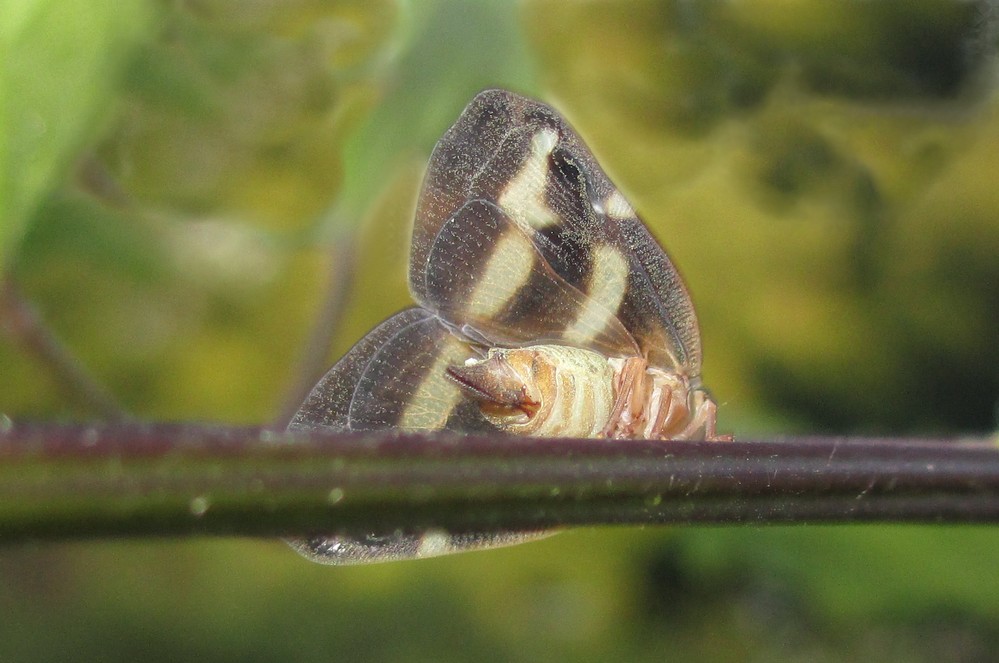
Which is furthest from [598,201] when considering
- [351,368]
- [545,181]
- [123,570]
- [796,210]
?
[123,570]

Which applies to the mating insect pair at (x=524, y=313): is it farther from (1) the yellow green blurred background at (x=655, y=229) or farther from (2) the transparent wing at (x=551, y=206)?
(1) the yellow green blurred background at (x=655, y=229)

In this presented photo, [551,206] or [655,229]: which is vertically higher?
[551,206]

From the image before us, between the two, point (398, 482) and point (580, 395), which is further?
point (580, 395)

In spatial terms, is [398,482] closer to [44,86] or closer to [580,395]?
[580,395]

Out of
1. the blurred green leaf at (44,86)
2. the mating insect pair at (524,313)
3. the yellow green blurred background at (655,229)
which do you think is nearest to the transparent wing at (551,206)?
the mating insect pair at (524,313)

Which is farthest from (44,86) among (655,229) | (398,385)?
(655,229)

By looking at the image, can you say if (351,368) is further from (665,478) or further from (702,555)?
(702,555)
